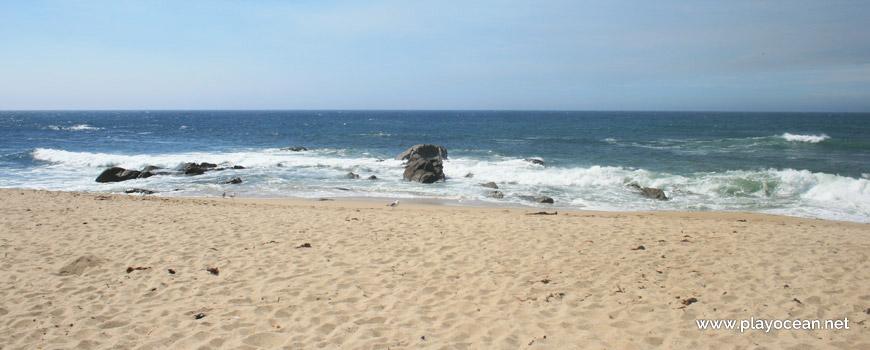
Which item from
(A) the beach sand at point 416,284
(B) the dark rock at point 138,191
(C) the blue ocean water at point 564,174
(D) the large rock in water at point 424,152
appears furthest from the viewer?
(D) the large rock in water at point 424,152

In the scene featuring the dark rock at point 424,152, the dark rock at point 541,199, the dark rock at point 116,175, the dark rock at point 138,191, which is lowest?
the dark rock at point 541,199

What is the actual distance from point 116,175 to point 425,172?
12542 mm

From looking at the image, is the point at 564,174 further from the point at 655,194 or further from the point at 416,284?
the point at 416,284

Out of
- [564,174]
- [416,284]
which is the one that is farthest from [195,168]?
[416,284]

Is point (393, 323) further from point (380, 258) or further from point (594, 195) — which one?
point (594, 195)

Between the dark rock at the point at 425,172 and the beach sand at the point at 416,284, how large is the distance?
29.5ft

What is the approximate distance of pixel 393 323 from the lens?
4.48 metres

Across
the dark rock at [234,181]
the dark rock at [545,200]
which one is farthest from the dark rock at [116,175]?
the dark rock at [545,200]

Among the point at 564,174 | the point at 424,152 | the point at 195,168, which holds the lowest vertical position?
the point at 564,174

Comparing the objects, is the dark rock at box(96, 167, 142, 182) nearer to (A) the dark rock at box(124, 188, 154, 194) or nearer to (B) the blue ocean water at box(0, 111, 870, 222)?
(B) the blue ocean water at box(0, 111, 870, 222)

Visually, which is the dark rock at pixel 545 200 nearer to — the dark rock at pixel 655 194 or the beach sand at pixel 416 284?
the dark rock at pixel 655 194

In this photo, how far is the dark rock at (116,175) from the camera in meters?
17.7

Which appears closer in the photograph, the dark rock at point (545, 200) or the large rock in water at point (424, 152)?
the dark rock at point (545, 200)

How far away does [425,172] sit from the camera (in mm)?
18078
